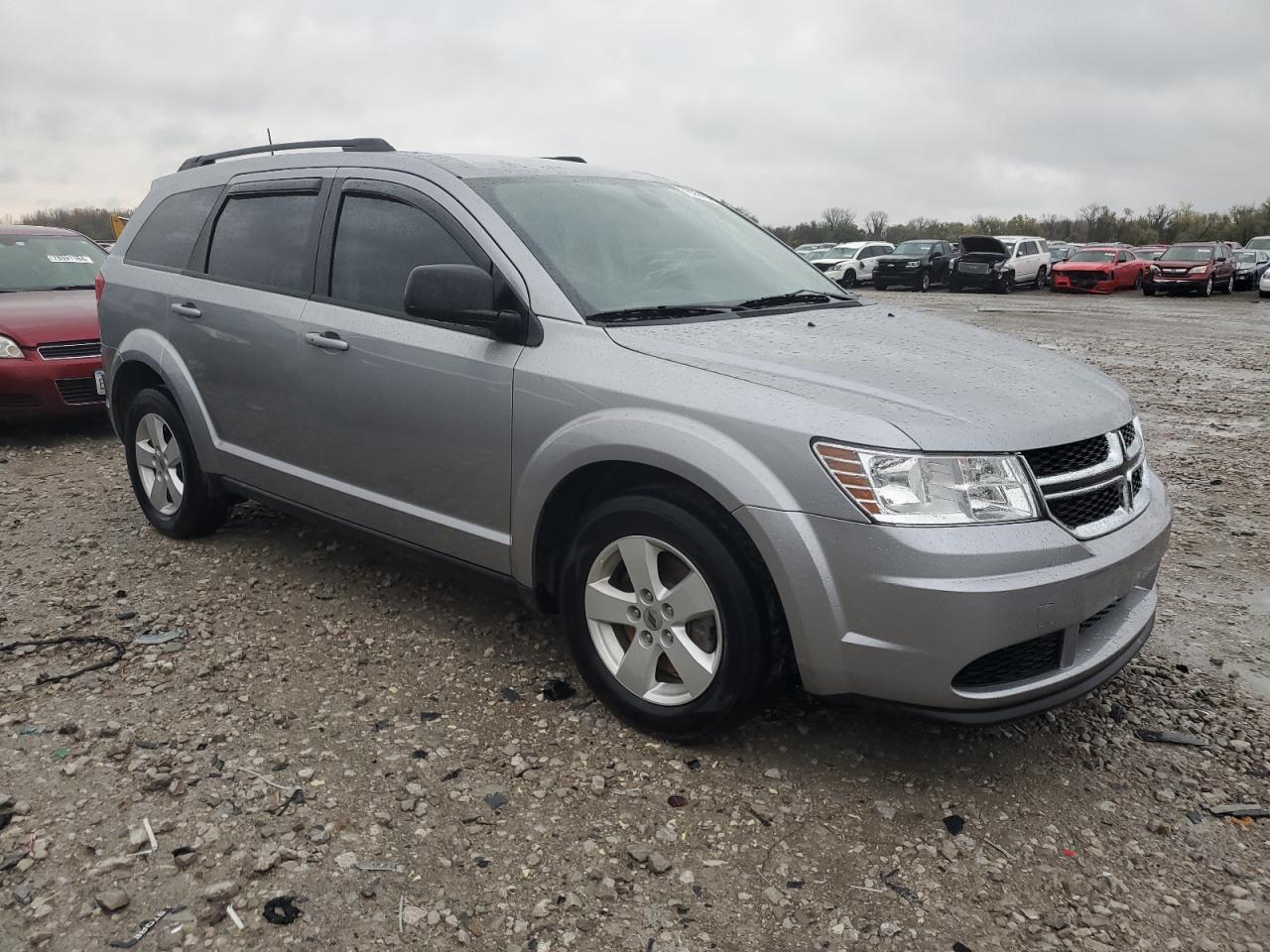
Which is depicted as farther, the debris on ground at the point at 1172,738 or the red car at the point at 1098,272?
the red car at the point at 1098,272

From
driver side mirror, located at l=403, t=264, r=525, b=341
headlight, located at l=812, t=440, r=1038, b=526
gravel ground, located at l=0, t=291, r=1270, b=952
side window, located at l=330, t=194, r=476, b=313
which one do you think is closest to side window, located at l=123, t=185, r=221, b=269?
side window, located at l=330, t=194, r=476, b=313

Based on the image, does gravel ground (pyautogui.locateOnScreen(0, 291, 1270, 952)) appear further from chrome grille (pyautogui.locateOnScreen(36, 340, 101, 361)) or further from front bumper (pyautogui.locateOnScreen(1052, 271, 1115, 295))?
front bumper (pyautogui.locateOnScreen(1052, 271, 1115, 295))

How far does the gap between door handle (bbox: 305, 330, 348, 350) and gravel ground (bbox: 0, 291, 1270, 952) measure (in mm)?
1033

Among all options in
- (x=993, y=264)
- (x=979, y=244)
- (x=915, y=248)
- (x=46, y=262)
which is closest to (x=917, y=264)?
(x=915, y=248)

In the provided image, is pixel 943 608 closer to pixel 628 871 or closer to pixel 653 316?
pixel 628 871

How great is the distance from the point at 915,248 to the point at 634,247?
2985 cm

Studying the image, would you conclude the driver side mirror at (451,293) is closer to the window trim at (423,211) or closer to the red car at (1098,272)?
the window trim at (423,211)

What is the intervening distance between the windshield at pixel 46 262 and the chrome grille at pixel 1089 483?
835cm

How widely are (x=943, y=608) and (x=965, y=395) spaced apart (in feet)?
2.07

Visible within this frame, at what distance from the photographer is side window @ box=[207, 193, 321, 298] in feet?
13.3

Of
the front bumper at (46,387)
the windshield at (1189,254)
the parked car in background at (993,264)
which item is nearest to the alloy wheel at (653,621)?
the front bumper at (46,387)

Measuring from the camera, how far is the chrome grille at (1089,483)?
8.75ft

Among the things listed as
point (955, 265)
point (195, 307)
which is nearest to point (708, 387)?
point (195, 307)

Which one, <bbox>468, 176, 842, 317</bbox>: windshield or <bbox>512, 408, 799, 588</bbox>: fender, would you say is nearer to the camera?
<bbox>512, 408, 799, 588</bbox>: fender
